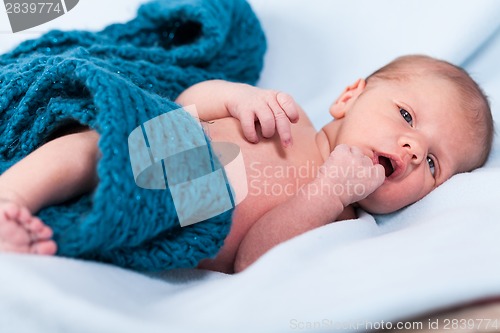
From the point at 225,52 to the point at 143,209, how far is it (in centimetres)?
72

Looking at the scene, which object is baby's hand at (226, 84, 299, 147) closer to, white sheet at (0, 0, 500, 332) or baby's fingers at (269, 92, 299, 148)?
baby's fingers at (269, 92, 299, 148)

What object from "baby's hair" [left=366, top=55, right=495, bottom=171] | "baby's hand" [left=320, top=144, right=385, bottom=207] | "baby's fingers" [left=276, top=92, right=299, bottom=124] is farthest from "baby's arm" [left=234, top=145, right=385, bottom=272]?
"baby's hair" [left=366, top=55, right=495, bottom=171]

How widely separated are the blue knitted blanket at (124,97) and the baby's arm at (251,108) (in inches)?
5.1

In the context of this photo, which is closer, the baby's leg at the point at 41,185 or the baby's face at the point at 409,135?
the baby's leg at the point at 41,185

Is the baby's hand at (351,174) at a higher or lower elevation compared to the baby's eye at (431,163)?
higher

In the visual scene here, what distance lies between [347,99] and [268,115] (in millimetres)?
245

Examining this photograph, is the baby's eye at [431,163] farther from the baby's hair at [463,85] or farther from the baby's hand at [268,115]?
the baby's hand at [268,115]

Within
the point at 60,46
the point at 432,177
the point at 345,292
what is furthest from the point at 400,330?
the point at 60,46

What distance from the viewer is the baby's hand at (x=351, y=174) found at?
0.95 m

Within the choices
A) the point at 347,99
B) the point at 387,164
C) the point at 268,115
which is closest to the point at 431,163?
the point at 387,164

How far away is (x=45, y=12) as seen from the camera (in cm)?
144

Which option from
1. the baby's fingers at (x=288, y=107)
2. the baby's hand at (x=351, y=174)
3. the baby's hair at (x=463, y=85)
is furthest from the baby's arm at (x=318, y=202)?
the baby's hair at (x=463, y=85)

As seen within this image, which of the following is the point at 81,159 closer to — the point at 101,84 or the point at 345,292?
the point at 101,84

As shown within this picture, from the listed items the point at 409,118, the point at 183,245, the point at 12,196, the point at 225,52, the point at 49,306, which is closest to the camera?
the point at 49,306
